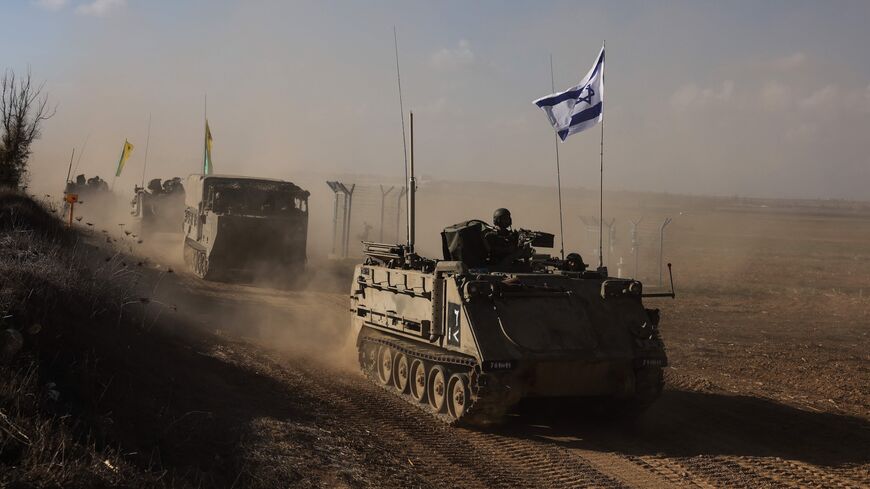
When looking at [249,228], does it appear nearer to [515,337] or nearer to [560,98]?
[560,98]

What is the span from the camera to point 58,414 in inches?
278

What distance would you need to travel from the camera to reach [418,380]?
11906mm

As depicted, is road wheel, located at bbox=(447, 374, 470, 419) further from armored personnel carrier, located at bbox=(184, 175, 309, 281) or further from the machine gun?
armored personnel carrier, located at bbox=(184, 175, 309, 281)

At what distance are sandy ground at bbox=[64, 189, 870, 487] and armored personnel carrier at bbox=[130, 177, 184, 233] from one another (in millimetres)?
11720

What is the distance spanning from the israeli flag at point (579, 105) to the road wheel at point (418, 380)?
5147 millimetres

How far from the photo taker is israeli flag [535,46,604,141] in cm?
1472

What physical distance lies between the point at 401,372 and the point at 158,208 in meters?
24.0

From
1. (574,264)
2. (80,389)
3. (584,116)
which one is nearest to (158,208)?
(584,116)

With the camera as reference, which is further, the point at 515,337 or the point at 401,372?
the point at 401,372

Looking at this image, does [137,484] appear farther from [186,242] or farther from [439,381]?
[186,242]

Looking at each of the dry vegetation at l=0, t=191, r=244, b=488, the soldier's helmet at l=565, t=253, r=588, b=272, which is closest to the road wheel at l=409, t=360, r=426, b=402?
the soldier's helmet at l=565, t=253, r=588, b=272

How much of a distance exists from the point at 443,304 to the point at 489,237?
1559 millimetres

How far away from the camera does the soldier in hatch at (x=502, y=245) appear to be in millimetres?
12393

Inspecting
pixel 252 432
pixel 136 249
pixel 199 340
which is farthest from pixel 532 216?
pixel 252 432
